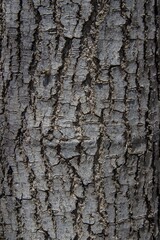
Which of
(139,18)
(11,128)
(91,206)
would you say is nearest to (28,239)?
(91,206)

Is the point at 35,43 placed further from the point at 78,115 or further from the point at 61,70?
the point at 78,115

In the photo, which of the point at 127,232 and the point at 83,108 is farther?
the point at 127,232

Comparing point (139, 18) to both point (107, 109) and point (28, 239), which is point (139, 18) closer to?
point (107, 109)

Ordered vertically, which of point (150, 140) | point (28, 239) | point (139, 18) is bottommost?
point (28, 239)

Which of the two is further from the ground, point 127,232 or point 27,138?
point 27,138

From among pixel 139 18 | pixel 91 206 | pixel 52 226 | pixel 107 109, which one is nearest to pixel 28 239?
pixel 52 226

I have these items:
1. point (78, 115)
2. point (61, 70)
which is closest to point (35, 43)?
point (61, 70)
